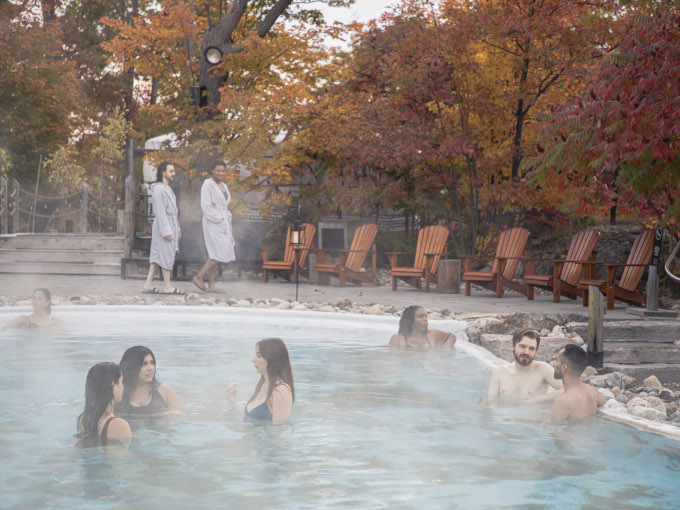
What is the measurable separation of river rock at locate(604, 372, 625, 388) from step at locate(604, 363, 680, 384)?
0.36 meters

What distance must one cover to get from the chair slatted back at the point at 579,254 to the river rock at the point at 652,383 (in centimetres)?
548

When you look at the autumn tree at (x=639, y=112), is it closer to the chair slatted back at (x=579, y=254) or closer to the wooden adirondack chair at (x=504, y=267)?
the chair slatted back at (x=579, y=254)

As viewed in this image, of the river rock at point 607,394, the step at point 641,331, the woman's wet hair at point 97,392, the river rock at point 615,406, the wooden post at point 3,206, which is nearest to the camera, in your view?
the woman's wet hair at point 97,392

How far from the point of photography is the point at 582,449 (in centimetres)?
465

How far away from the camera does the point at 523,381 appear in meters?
5.43

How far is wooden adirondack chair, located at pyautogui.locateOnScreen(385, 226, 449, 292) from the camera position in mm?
12664

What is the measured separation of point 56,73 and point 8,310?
1777cm

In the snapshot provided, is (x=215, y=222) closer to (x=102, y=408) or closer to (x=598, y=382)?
(x=598, y=382)

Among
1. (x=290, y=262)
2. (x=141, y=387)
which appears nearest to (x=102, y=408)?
(x=141, y=387)

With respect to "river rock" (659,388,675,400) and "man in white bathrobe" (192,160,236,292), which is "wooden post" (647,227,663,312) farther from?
"man in white bathrobe" (192,160,236,292)

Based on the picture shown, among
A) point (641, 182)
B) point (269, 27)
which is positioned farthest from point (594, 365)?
point (269, 27)

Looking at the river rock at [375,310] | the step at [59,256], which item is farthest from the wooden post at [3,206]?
the river rock at [375,310]

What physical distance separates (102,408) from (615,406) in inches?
129

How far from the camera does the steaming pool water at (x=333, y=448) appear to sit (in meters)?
3.92
